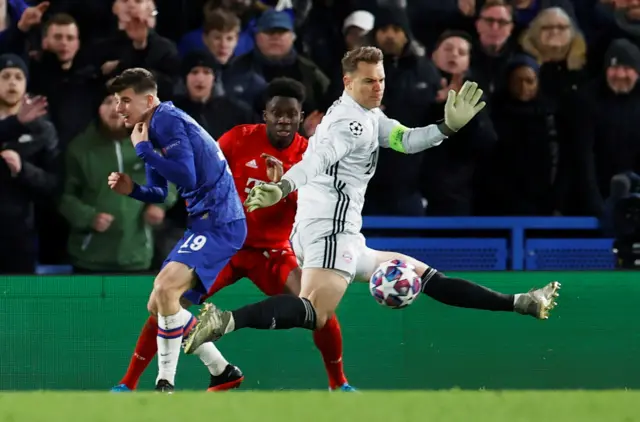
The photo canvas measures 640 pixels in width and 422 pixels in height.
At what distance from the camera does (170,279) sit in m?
6.62

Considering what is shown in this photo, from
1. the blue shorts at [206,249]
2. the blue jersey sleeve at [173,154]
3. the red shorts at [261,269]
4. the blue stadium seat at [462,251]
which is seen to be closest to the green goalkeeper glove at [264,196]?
the blue jersey sleeve at [173,154]

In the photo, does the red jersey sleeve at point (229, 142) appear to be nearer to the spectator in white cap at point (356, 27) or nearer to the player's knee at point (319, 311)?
the player's knee at point (319, 311)

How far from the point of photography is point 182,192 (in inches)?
274

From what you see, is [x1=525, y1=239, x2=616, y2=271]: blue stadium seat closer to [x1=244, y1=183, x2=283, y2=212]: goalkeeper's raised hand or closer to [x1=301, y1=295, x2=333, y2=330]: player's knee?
[x1=301, y1=295, x2=333, y2=330]: player's knee

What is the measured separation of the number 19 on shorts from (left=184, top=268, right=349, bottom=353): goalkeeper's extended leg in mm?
556

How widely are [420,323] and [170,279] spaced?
1.77m

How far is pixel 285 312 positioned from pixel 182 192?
1040mm

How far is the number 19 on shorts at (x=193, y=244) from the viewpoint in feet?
22.1

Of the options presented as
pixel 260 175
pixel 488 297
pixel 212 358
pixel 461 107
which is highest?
pixel 461 107

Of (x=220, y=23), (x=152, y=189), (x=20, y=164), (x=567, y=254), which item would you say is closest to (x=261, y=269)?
(x=152, y=189)

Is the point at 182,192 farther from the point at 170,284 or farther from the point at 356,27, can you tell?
the point at 356,27

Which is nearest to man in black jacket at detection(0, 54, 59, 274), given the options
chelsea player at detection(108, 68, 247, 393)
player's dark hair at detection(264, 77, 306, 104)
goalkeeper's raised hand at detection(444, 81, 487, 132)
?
chelsea player at detection(108, 68, 247, 393)

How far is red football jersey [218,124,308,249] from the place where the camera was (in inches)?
292
